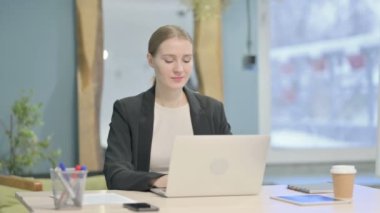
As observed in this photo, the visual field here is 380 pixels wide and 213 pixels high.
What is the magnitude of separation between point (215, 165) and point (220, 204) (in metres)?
0.16

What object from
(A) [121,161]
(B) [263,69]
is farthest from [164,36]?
(B) [263,69]

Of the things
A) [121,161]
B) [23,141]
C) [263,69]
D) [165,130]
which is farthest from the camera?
[263,69]

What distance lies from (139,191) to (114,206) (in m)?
0.41

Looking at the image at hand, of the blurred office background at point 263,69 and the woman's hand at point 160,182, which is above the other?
the blurred office background at point 263,69

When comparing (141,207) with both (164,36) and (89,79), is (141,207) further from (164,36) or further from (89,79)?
(89,79)

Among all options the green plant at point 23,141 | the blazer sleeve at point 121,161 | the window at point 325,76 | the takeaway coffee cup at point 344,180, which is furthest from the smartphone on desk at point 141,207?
the window at point 325,76

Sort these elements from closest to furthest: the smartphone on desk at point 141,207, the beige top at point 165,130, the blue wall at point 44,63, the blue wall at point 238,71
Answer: the smartphone on desk at point 141,207
the beige top at point 165,130
the blue wall at point 44,63
the blue wall at point 238,71

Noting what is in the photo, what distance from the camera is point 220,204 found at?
2.13 m

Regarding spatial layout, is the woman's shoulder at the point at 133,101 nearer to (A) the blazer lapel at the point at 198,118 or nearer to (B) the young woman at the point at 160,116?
(B) the young woman at the point at 160,116

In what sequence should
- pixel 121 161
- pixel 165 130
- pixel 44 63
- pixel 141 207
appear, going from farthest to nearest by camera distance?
pixel 44 63 → pixel 165 130 → pixel 121 161 → pixel 141 207

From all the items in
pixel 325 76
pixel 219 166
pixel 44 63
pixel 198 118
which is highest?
pixel 44 63

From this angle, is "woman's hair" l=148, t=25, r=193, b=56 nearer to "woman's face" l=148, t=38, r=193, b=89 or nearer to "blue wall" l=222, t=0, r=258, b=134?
"woman's face" l=148, t=38, r=193, b=89

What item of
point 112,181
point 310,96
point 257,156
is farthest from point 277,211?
point 310,96

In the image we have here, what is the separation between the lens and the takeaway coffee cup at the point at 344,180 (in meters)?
2.26
